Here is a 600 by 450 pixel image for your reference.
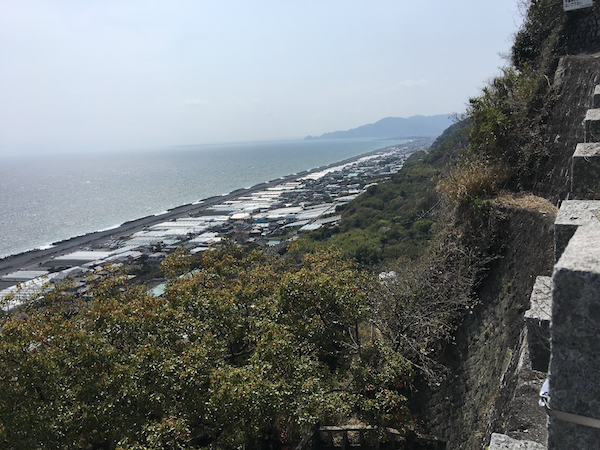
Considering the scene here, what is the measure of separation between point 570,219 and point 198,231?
49366 mm

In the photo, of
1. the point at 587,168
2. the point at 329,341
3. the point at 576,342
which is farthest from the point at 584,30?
the point at 576,342

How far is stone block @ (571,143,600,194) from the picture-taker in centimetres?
352

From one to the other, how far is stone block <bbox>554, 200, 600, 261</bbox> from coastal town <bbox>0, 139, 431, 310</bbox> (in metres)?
23.7

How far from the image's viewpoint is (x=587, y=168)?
3.59 meters

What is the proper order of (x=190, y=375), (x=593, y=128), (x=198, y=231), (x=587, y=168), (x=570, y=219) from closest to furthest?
(x=570, y=219) → (x=587, y=168) → (x=593, y=128) → (x=190, y=375) → (x=198, y=231)

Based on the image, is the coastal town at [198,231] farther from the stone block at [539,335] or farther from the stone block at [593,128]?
the stone block at [539,335]

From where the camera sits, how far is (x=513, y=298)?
18.4ft

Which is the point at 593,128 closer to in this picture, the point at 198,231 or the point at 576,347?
the point at 576,347

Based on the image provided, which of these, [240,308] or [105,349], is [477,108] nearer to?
[240,308]

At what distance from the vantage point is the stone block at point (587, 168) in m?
3.52

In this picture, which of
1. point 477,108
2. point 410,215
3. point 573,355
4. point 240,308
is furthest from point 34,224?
point 573,355

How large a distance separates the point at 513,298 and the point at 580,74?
476 centimetres

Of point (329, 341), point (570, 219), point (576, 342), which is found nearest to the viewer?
point (576, 342)

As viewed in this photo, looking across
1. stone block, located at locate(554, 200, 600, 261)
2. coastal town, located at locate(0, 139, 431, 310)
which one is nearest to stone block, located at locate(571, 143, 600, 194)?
stone block, located at locate(554, 200, 600, 261)
